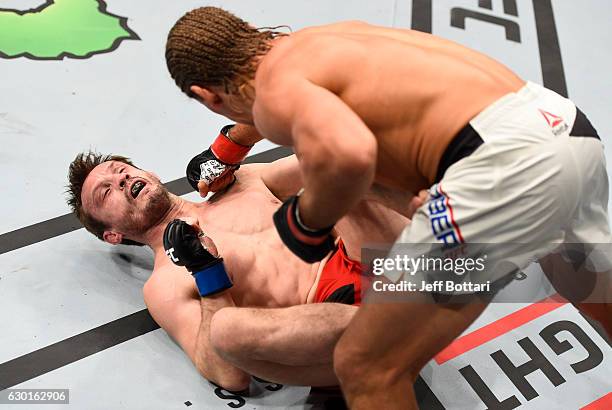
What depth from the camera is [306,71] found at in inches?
81.6

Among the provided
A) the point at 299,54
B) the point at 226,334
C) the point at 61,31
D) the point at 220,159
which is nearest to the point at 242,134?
the point at 220,159

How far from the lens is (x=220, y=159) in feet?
10.1

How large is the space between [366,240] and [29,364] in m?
1.21

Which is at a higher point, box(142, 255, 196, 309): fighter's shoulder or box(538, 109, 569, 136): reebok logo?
box(538, 109, 569, 136): reebok logo

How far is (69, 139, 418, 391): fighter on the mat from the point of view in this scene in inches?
101

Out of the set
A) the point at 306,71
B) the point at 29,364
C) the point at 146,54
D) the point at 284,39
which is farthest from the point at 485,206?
the point at 146,54

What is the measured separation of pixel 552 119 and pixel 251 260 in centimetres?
122

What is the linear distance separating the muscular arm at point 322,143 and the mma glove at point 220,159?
0.97 metres

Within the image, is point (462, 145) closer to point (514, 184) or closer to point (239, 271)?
point (514, 184)

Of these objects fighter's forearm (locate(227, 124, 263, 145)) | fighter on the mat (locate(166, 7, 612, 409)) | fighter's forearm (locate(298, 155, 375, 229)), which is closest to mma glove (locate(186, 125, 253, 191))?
fighter's forearm (locate(227, 124, 263, 145))

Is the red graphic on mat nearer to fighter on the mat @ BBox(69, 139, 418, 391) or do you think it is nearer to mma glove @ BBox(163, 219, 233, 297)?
fighter on the mat @ BBox(69, 139, 418, 391)

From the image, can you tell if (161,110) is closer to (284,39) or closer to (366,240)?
(366,240)

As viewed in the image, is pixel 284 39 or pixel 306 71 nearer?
pixel 306 71

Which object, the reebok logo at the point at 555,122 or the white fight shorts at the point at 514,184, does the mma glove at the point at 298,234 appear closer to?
the white fight shorts at the point at 514,184
